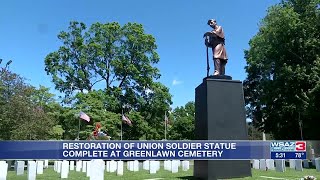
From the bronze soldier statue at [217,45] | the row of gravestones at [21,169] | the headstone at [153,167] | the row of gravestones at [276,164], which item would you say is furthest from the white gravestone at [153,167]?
the row of gravestones at [276,164]

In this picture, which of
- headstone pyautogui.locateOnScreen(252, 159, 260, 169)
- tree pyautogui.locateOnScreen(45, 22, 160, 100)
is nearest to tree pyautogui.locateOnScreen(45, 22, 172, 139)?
tree pyautogui.locateOnScreen(45, 22, 160, 100)

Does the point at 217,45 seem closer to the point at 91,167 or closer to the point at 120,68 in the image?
the point at 91,167

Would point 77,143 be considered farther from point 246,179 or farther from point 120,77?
point 120,77

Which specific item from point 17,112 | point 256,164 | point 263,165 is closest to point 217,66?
point 263,165

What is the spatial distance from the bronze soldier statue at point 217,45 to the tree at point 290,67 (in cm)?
1958

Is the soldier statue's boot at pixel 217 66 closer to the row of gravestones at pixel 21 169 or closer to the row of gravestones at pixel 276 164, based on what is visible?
the row of gravestones at pixel 276 164

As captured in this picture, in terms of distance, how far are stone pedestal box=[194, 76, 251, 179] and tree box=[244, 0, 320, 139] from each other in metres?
20.5

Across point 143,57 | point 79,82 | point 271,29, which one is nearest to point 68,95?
point 79,82

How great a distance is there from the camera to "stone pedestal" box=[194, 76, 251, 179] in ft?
49.3

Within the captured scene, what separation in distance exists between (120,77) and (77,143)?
34684 millimetres

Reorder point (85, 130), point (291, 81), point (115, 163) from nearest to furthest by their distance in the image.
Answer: point (115, 163) < point (291, 81) < point (85, 130)

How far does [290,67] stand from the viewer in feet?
120

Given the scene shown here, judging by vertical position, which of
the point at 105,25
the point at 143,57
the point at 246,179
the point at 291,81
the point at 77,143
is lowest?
the point at 246,179

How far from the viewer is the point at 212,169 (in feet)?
48.8
